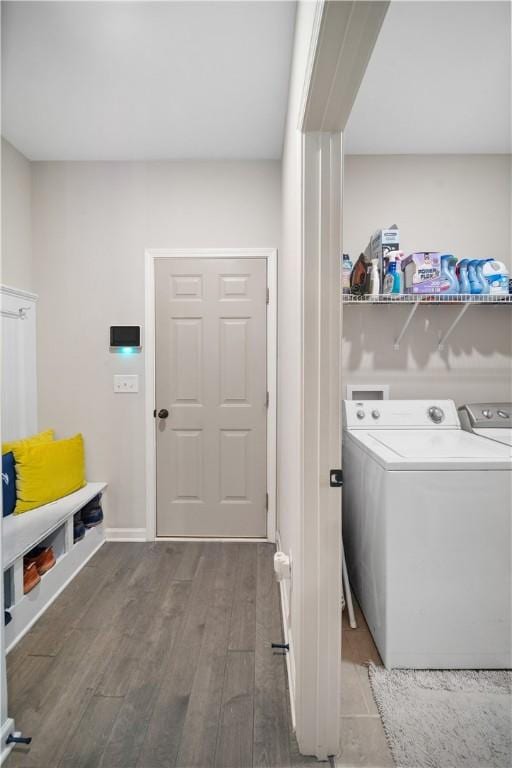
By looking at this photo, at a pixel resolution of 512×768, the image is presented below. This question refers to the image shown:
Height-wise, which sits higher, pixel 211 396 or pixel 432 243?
pixel 432 243

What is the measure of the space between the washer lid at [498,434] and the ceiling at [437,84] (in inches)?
68.6

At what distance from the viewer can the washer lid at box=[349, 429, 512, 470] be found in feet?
5.25

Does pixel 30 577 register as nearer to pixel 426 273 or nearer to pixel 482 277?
pixel 426 273

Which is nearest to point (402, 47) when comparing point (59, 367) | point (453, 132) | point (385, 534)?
point (453, 132)

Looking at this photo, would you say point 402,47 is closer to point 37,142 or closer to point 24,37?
point 24,37

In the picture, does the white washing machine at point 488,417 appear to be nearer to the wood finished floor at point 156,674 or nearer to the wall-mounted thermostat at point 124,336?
the wood finished floor at point 156,674

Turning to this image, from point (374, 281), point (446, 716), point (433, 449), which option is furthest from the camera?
point (374, 281)

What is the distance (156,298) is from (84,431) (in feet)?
3.51

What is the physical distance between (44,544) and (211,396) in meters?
1.33

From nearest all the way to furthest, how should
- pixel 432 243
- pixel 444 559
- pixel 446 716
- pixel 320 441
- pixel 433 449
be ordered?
pixel 320 441, pixel 446 716, pixel 444 559, pixel 433 449, pixel 432 243

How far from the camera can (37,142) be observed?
263 cm

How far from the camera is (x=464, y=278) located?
94.6 inches

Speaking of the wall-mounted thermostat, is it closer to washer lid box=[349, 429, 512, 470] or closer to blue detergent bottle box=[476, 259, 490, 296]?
washer lid box=[349, 429, 512, 470]

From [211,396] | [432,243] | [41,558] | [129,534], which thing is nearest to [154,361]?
[211,396]
